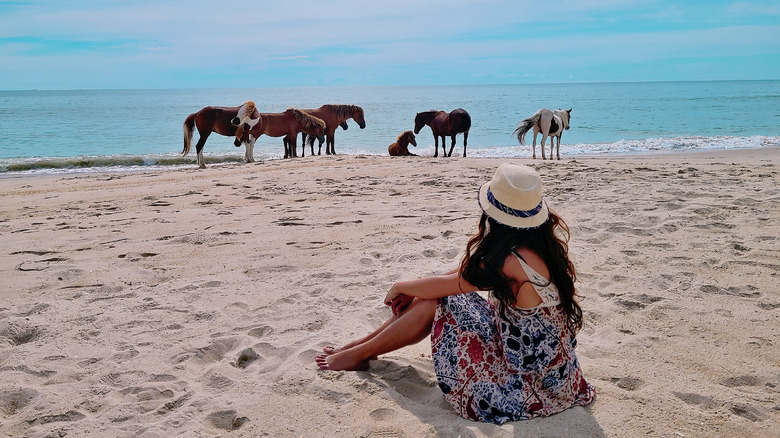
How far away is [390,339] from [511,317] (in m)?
0.70

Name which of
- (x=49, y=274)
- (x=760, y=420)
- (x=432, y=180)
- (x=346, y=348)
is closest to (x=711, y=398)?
(x=760, y=420)

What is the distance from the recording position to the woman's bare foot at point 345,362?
9.93 feet

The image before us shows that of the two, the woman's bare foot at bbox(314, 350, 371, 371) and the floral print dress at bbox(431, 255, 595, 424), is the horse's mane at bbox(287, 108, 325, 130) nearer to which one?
the woman's bare foot at bbox(314, 350, 371, 371)

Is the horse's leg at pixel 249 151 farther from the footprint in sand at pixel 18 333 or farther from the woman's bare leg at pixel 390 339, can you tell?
the woman's bare leg at pixel 390 339

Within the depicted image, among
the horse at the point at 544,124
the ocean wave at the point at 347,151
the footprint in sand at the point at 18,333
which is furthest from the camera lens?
the ocean wave at the point at 347,151

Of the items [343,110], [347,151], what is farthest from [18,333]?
[347,151]

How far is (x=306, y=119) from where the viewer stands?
1462cm

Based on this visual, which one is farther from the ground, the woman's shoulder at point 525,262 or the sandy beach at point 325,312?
the woman's shoulder at point 525,262

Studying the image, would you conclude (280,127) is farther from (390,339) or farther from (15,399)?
(390,339)

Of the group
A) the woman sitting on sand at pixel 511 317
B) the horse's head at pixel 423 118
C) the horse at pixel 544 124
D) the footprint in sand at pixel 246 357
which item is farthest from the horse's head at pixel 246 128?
the woman sitting on sand at pixel 511 317

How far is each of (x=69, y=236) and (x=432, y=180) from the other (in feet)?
16.7

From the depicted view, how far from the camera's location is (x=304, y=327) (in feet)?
11.8

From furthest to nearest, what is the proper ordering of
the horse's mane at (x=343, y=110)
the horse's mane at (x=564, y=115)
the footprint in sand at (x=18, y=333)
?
the horse's mane at (x=343, y=110), the horse's mane at (x=564, y=115), the footprint in sand at (x=18, y=333)

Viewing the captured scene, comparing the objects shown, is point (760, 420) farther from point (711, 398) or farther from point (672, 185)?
point (672, 185)
